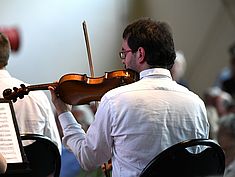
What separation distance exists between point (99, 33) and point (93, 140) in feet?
16.8

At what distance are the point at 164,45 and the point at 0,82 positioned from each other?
0.95m

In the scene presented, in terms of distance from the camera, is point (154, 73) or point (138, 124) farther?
point (154, 73)

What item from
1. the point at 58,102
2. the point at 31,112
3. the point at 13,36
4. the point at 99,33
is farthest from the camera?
the point at 99,33

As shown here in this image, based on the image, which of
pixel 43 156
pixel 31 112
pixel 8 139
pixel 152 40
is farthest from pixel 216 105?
pixel 8 139

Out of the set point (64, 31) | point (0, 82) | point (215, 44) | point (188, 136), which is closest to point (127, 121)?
point (188, 136)

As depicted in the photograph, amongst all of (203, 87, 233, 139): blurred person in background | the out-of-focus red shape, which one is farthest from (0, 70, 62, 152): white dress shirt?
the out-of-focus red shape

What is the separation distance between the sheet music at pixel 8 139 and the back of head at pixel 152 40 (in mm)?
591

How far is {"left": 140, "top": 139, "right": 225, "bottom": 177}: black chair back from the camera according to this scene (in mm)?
2525

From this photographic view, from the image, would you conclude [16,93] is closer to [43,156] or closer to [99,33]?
[43,156]

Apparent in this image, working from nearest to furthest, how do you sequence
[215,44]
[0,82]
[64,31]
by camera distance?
[0,82]
[64,31]
[215,44]

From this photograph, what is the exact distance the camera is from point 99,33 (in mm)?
7738

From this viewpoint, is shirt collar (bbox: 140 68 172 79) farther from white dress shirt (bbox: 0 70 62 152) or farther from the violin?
white dress shirt (bbox: 0 70 62 152)

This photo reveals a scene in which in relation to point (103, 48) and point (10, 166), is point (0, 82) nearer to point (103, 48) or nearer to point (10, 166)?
point (10, 166)

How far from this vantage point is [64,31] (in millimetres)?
7523
